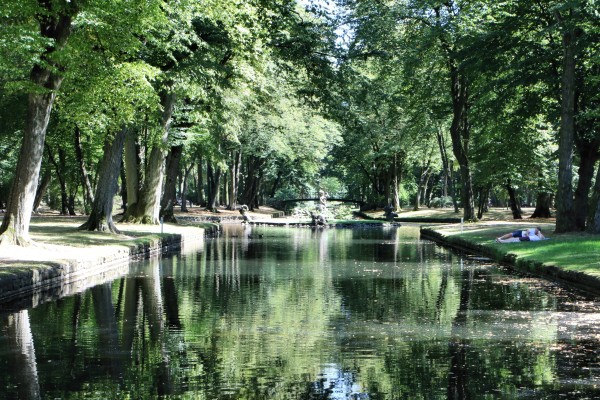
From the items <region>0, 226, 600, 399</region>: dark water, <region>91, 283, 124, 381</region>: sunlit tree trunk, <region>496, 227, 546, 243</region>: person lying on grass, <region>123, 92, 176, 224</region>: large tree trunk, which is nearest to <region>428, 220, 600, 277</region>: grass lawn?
<region>496, 227, 546, 243</region>: person lying on grass

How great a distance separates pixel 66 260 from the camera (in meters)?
17.5

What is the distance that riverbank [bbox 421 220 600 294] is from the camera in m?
16.9

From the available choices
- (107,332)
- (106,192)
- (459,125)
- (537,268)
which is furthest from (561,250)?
(459,125)

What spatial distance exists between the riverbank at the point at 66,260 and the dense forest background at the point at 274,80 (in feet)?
4.39

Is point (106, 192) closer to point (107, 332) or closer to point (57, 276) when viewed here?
point (57, 276)

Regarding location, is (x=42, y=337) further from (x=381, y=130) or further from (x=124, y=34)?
(x=381, y=130)

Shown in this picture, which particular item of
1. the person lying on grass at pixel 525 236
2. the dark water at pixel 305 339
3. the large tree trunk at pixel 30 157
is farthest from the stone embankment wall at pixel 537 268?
the large tree trunk at pixel 30 157

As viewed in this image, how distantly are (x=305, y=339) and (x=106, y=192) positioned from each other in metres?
19.5

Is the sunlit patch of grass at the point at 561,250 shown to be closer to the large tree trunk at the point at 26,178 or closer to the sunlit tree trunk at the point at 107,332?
the sunlit tree trunk at the point at 107,332

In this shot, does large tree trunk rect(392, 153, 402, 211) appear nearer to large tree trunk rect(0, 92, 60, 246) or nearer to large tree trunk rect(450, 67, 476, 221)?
large tree trunk rect(450, 67, 476, 221)

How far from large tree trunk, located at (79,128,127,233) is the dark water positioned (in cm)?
1027

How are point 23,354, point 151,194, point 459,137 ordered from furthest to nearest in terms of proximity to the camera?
point 459,137 < point 151,194 < point 23,354

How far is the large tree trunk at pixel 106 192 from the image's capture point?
2816 cm

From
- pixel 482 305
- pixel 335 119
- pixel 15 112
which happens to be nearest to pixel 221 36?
pixel 335 119
